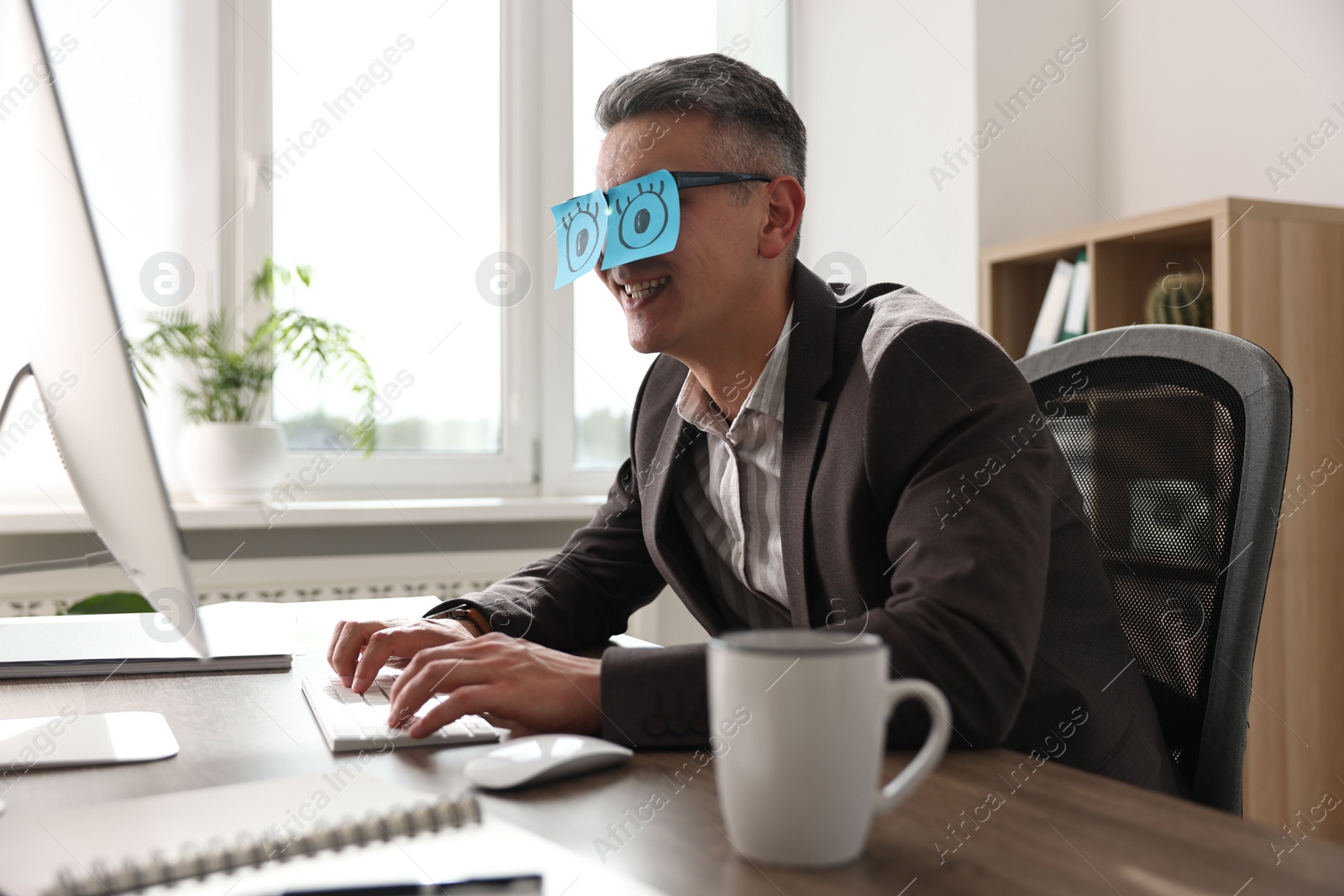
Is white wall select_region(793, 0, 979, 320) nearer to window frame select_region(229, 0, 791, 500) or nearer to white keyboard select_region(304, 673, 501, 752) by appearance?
window frame select_region(229, 0, 791, 500)

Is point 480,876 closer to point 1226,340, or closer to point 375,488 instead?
point 1226,340

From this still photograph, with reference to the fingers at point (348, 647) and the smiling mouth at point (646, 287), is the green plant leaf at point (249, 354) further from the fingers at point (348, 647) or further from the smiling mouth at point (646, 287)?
the fingers at point (348, 647)

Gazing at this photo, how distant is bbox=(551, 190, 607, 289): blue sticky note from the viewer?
1123 millimetres

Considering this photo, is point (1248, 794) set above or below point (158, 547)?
below

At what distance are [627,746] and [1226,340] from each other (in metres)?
0.65

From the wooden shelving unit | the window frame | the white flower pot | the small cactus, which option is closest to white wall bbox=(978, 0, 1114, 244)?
the small cactus

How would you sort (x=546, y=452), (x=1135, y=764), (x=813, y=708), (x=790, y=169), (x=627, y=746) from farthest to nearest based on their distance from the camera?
(x=546, y=452) < (x=790, y=169) < (x=1135, y=764) < (x=627, y=746) < (x=813, y=708)

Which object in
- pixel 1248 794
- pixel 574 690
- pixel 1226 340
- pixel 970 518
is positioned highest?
pixel 1226 340

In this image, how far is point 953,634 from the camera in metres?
0.76

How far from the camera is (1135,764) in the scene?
3.04 feet

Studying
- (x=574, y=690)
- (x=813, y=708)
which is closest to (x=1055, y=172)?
(x=574, y=690)

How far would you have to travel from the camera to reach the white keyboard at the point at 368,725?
74 cm

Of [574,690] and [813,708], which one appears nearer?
[813,708]

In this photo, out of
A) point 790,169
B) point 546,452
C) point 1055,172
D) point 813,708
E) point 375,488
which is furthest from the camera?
point 546,452
